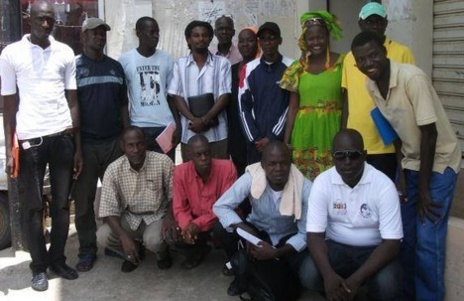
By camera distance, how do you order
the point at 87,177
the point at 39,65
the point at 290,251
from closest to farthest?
the point at 290,251 < the point at 39,65 < the point at 87,177

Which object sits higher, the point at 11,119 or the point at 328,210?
the point at 11,119

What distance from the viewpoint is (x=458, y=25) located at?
17.1 ft

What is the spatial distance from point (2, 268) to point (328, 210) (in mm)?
2927

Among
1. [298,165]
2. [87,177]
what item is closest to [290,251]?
[298,165]

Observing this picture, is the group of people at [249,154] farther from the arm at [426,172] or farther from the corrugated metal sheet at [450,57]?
the corrugated metal sheet at [450,57]

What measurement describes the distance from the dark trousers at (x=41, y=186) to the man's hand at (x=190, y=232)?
967 mm

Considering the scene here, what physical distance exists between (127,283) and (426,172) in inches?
97.2

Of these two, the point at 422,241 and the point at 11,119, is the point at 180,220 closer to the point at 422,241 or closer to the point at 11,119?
the point at 11,119

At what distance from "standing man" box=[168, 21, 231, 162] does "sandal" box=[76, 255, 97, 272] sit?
1288mm

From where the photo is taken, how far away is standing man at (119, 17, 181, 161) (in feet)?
17.0

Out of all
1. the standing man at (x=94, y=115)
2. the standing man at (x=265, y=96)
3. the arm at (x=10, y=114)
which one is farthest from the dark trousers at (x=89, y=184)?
the standing man at (x=265, y=96)

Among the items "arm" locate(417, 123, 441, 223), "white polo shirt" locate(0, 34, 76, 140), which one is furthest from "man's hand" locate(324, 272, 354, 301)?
"white polo shirt" locate(0, 34, 76, 140)

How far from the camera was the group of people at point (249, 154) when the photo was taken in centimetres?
370

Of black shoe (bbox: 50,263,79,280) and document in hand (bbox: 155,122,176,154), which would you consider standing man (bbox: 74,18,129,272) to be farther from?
document in hand (bbox: 155,122,176,154)
